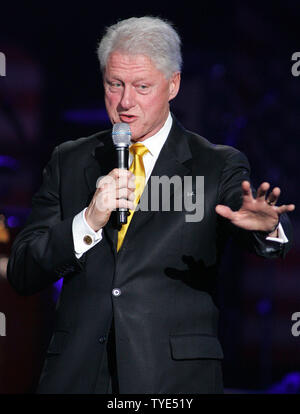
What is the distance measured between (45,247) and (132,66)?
642 millimetres

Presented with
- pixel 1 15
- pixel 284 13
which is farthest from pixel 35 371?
pixel 284 13

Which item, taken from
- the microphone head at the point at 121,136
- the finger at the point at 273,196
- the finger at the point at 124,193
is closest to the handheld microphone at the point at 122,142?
the microphone head at the point at 121,136

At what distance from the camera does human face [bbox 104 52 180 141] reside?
2.13 metres

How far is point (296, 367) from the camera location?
523 cm

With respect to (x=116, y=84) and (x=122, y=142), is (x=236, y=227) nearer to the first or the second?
(x=122, y=142)

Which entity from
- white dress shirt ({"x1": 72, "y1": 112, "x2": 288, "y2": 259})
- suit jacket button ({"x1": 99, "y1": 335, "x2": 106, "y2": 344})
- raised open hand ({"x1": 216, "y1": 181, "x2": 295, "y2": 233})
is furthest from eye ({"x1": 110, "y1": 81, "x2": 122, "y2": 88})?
suit jacket button ({"x1": 99, "y1": 335, "x2": 106, "y2": 344})

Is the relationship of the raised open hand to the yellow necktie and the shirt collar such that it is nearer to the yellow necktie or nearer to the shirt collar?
the yellow necktie

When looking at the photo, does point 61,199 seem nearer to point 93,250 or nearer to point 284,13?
point 93,250

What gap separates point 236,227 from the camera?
77.6 inches

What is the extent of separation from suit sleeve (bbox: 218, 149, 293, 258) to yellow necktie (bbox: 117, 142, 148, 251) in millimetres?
255

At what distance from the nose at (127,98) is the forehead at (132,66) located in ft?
0.14

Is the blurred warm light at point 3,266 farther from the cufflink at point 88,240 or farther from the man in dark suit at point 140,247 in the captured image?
the cufflink at point 88,240

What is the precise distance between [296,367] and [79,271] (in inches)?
142

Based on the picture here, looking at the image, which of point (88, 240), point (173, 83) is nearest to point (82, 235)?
point (88, 240)
